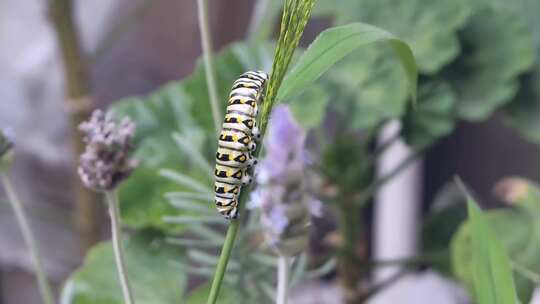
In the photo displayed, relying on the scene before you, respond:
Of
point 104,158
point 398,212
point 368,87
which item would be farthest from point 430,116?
point 398,212

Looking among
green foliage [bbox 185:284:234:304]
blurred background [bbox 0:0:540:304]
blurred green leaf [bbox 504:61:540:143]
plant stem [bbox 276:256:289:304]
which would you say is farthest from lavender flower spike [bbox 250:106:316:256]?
blurred background [bbox 0:0:540:304]

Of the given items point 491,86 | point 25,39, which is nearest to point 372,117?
point 491,86

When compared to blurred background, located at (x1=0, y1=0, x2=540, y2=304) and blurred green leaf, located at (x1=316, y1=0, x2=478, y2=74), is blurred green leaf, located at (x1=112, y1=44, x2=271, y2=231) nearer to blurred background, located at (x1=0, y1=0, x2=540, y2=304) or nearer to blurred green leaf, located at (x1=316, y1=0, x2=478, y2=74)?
blurred green leaf, located at (x1=316, y1=0, x2=478, y2=74)

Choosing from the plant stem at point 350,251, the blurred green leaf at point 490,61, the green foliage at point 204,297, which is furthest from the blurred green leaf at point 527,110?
the green foliage at point 204,297

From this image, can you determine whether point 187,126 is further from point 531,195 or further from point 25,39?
point 25,39

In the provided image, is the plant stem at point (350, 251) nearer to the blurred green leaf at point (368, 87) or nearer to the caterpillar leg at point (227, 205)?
the blurred green leaf at point (368, 87)

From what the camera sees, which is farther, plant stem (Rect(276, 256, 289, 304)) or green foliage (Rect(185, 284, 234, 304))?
green foliage (Rect(185, 284, 234, 304))

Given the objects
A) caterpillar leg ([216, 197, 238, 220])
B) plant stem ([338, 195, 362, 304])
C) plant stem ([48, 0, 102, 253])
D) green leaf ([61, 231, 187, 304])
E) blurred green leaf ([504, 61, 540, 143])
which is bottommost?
caterpillar leg ([216, 197, 238, 220])
